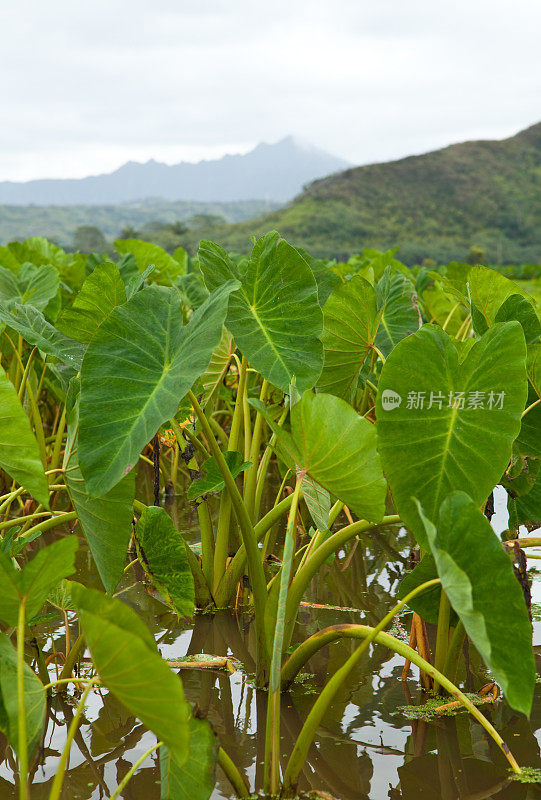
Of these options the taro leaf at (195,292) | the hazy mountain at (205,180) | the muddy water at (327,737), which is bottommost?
the muddy water at (327,737)

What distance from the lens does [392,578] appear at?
203 centimetres

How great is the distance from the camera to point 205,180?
172 metres

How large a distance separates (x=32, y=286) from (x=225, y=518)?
1159mm

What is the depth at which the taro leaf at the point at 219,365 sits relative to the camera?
1850 mm

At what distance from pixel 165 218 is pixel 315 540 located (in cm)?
8290

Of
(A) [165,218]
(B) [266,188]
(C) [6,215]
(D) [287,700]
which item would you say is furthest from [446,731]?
(B) [266,188]

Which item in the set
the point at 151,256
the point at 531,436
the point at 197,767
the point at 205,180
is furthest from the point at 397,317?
the point at 205,180

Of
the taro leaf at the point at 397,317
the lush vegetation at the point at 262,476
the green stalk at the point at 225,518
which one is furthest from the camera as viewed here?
the taro leaf at the point at 397,317

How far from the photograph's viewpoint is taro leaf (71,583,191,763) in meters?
0.67

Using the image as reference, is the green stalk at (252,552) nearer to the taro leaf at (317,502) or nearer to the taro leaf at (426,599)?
the taro leaf at (317,502)

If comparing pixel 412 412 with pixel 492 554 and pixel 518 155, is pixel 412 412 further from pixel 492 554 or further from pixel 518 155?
pixel 518 155

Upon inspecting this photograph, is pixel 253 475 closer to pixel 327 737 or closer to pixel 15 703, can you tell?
pixel 327 737

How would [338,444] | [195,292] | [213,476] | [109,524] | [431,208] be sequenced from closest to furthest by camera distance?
1. [338,444]
2. [109,524]
3. [213,476]
4. [195,292]
5. [431,208]

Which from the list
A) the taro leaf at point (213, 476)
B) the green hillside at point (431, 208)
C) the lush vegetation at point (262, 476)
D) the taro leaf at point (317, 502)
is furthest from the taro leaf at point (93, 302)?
the green hillside at point (431, 208)
